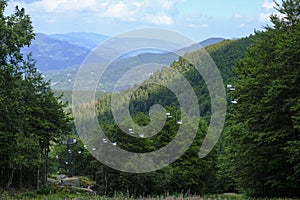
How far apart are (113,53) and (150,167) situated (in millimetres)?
16500

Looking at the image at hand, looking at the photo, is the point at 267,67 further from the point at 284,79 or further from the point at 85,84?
the point at 85,84

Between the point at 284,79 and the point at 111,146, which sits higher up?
the point at 284,79

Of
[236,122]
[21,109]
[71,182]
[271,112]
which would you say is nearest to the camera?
[271,112]

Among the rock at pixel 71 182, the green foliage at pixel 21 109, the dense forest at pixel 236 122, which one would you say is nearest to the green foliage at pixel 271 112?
the dense forest at pixel 236 122

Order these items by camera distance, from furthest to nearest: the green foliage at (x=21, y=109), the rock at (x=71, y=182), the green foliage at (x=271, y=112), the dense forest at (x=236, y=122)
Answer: the rock at (x=71, y=182) → the green foliage at (x=271, y=112) → the dense forest at (x=236, y=122) → the green foliage at (x=21, y=109)

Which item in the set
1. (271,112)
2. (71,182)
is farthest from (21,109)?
(71,182)

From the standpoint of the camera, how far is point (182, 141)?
156 feet

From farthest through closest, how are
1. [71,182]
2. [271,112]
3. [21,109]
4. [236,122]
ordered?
[71,182], [236,122], [21,109], [271,112]

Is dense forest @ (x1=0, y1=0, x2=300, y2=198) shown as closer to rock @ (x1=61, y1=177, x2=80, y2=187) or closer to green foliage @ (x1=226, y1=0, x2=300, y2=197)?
green foliage @ (x1=226, y1=0, x2=300, y2=197)

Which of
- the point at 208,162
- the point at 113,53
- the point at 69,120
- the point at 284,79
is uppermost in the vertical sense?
the point at 113,53

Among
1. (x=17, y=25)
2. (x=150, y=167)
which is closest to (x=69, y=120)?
(x=150, y=167)

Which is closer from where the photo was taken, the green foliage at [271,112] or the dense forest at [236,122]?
the dense forest at [236,122]

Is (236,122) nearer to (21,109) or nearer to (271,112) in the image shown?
(271,112)

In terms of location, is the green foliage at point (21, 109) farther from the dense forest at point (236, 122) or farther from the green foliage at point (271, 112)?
the green foliage at point (271, 112)
